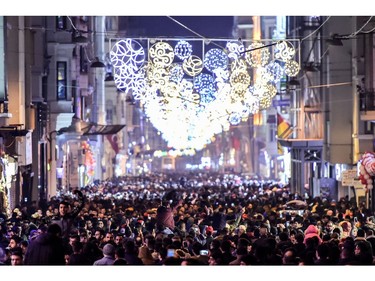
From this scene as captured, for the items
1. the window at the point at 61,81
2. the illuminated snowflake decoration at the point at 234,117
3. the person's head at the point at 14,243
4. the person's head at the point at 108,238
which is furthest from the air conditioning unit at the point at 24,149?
the person's head at the point at 14,243

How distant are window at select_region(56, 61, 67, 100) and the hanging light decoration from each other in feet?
26.6

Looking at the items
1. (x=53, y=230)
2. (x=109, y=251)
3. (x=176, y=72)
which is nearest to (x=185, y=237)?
(x=109, y=251)

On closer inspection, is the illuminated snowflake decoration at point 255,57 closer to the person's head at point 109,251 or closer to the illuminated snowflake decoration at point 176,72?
the illuminated snowflake decoration at point 176,72

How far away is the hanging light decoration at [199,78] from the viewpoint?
30891mm

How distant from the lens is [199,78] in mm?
34938

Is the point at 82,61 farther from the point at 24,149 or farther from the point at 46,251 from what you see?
the point at 46,251

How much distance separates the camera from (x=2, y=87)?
33750mm

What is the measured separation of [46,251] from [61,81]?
118 feet

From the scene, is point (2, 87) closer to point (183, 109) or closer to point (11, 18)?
point (11, 18)


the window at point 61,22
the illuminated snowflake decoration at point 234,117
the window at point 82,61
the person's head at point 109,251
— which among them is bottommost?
the person's head at point 109,251

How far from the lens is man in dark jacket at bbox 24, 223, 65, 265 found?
16188 millimetres

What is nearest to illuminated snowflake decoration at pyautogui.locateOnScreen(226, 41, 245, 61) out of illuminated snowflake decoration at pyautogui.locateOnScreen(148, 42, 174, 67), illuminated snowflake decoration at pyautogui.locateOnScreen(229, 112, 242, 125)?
illuminated snowflake decoration at pyautogui.locateOnScreen(148, 42, 174, 67)

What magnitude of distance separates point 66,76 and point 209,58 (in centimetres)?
2092

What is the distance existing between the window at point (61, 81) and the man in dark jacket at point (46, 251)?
115 ft
